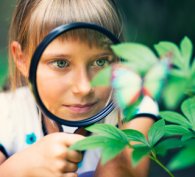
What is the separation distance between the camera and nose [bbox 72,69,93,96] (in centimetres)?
98

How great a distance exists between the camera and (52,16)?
136 cm

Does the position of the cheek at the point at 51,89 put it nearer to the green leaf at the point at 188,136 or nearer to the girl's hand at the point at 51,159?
the girl's hand at the point at 51,159

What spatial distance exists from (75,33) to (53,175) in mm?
297

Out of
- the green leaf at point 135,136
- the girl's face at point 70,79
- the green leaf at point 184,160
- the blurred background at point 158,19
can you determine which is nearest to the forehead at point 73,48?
the girl's face at point 70,79

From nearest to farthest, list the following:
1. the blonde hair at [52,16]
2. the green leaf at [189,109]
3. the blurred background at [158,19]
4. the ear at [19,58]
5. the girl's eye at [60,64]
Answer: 1. the green leaf at [189,109]
2. the girl's eye at [60,64]
3. the blonde hair at [52,16]
4. the ear at [19,58]
5. the blurred background at [158,19]

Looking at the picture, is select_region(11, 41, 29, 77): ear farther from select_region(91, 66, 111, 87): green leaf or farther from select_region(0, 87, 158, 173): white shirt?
select_region(91, 66, 111, 87): green leaf

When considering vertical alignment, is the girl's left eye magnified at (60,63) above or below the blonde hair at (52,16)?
below

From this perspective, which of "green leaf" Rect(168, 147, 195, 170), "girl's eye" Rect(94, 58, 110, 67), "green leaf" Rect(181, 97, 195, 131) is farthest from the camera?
"girl's eye" Rect(94, 58, 110, 67)

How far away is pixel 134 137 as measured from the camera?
84 cm

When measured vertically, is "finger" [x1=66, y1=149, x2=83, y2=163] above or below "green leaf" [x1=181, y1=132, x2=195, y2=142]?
below

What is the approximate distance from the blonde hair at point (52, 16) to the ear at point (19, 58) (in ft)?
0.05

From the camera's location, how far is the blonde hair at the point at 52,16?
1354mm

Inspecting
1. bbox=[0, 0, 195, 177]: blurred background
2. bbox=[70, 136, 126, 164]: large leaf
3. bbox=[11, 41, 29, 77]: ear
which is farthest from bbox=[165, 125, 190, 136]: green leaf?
bbox=[0, 0, 195, 177]: blurred background

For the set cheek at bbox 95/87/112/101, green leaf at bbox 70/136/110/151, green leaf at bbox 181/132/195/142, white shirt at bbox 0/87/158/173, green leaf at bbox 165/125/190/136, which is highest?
cheek at bbox 95/87/112/101
